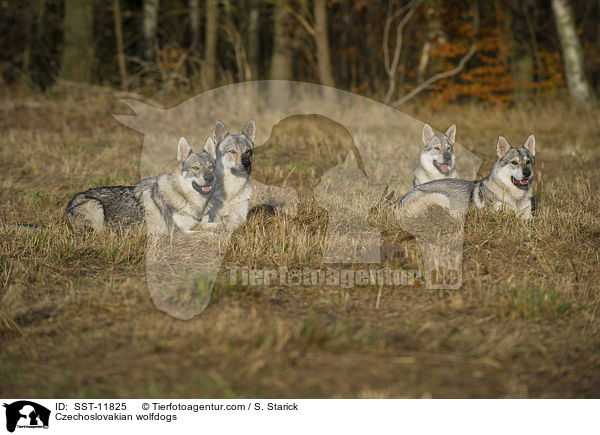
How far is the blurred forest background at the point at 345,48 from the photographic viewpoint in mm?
18203

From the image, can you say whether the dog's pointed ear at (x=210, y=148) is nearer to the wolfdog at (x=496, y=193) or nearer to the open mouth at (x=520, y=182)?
the wolfdog at (x=496, y=193)

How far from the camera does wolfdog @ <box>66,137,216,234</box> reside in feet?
25.1

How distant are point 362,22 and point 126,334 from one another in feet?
79.8

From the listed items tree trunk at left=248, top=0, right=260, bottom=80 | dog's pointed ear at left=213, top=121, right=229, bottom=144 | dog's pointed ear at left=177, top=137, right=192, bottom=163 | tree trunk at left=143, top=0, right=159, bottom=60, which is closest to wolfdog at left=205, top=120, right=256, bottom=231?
dog's pointed ear at left=213, top=121, right=229, bottom=144

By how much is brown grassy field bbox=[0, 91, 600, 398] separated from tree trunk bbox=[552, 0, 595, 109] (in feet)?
36.6

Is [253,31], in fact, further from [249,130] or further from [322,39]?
[249,130]

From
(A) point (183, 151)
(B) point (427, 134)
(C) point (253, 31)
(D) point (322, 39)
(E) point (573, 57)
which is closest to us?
(A) point (183, 151)

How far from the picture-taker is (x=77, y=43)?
63.1 ft

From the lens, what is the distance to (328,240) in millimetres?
7180

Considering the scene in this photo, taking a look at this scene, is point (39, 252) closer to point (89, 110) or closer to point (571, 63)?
point (89, 110)

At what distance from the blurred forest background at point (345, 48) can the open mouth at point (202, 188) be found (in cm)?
878

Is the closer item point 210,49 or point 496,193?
point 496,193

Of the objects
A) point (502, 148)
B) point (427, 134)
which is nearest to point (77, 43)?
point (427, 134)
